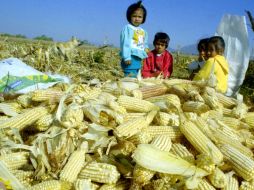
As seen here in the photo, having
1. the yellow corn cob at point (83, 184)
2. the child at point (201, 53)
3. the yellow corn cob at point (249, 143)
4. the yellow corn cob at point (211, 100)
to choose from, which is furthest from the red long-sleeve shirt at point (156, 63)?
the yellow corn cob at point (83, 184)

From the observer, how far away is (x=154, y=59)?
7711 millimetres

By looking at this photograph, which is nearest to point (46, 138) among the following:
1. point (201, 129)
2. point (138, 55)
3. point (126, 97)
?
point (126, 97)

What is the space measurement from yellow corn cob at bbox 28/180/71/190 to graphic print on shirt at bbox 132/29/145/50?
5.02m

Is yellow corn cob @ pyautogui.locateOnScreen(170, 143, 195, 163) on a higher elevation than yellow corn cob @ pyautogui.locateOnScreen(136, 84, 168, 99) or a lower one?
lower

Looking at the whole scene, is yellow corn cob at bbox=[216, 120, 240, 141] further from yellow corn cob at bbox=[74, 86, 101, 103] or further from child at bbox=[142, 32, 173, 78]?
child at bbox=[142, 32, 173, 78]

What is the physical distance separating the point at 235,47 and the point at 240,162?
483cm

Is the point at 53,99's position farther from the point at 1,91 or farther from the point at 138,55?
the point at 138,55

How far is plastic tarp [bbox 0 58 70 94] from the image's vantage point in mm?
4465

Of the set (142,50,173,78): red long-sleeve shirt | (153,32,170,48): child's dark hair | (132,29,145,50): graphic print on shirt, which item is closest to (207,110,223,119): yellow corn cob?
(153,32,170,48): child's dark hair

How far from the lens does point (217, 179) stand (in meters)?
2.98

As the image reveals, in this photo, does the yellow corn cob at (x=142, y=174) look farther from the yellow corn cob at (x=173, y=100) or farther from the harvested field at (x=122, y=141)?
the yellow corn cob at (x=173, y=100)

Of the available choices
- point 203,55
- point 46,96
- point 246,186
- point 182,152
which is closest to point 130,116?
point 182,152

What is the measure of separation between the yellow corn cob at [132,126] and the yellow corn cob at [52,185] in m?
0.60

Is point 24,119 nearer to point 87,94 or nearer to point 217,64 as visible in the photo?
point 87,94
